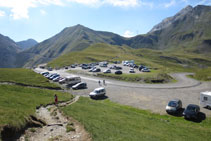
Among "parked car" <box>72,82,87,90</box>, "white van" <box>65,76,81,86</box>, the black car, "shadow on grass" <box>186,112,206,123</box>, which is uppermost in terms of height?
"white van" <box>65,76,81,86</box>

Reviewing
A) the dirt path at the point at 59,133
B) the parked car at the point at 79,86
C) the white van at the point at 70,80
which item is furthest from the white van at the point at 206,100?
the white van at the point at 70,80

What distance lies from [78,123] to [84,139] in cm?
359

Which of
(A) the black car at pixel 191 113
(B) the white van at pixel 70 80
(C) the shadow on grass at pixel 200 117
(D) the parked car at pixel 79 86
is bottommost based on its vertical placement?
(C) the shadow on grass at pixel 200 117

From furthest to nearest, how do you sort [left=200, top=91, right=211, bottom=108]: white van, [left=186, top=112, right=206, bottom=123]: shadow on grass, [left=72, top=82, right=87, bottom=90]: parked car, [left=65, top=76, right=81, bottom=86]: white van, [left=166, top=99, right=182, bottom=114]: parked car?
[left=65, top=76, right=81, bottom=86]: white van
[left=72, top=82, right=87, bottom=90]: parked car
[left=200, top=91, right=211, bottom=108]: white van
[left=166, top=99, right=182, bottom=114]: parked car
[left=186, top=112, right=206, bottom=123]: shadow on grass

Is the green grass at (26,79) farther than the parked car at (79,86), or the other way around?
the parked car at (79,86)

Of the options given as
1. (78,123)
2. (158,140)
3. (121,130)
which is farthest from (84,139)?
(158,140)

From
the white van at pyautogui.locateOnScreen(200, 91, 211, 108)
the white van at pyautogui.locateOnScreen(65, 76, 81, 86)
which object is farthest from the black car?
the white van at pyautogui.locateOnScreen(65, 76, 81, 86)

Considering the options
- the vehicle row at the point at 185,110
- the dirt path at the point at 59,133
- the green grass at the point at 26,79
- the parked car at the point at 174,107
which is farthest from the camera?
the green grass at the point at 26,79

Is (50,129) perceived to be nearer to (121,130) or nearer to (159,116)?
(121,130)

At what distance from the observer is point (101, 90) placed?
39.8m

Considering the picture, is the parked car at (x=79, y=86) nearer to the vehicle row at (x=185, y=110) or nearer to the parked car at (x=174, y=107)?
the vehicle row at (x=185, y=110)

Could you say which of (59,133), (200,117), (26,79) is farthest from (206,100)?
(26,79)

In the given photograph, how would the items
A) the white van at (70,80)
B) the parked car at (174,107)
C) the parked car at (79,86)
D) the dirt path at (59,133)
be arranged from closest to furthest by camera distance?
the dirt path at (59,133) < the parked car at (174,107) < the parked car at (79,86) < the white van at (70,80)

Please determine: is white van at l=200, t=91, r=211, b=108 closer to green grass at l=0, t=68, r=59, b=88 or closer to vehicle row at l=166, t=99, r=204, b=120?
vehicle row at l=166, t=99, r=204, b=120
